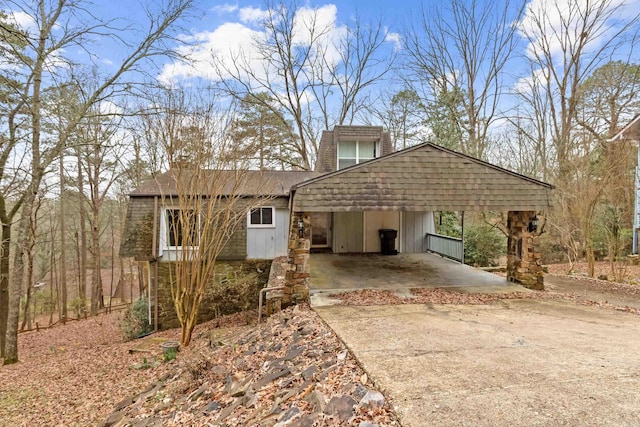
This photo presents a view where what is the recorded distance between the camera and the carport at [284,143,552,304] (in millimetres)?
6660

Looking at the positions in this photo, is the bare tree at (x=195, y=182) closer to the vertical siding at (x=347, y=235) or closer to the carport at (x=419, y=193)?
the carport at (x=419, y=193)

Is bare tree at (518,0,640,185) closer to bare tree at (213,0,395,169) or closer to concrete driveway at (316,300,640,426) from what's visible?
bare tree at (213,0,395,169)

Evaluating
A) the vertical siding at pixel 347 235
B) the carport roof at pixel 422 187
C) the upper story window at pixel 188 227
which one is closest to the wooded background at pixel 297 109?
the upper story window at pixel 188 227

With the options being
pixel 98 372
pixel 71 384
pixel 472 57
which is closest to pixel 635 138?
pixel 472 57

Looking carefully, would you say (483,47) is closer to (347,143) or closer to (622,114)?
(622,114)

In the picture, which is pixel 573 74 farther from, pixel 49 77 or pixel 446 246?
pixel 49 77

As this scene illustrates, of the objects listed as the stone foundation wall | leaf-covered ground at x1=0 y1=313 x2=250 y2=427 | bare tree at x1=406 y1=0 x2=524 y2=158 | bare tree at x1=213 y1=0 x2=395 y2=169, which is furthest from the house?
bare tree at x1=213 y1=0 x2=395 y2=169

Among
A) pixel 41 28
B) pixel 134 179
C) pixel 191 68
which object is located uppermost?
pixel 41 28

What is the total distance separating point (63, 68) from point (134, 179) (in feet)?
31.1

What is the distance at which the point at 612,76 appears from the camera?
16.0 metres

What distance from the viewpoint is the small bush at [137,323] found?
10641 mm

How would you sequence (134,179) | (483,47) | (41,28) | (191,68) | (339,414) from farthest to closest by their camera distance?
(483,47) → (134,179) → (191,68) → (41,28) → (339,414)

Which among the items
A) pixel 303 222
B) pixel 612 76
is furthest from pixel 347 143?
pixel 612 76

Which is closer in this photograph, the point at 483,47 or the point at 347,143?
the point at 347,143
